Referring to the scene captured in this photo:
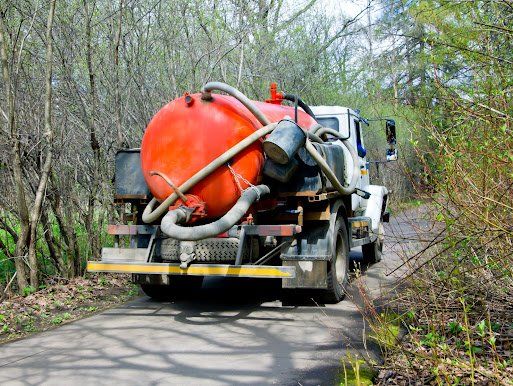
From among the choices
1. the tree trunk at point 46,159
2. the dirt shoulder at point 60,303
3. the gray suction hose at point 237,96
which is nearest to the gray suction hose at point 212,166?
the gray suction hose at point 237,96

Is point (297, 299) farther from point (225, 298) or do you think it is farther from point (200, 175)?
point (200, 175)

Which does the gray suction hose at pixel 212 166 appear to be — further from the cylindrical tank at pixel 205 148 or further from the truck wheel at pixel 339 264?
the truck wheel at pixel 339 264

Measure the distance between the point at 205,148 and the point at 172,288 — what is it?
2.62 metres

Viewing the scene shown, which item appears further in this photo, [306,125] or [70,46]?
[70,46]

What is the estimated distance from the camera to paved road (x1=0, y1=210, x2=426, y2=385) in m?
5.07

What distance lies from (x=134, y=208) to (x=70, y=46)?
299cm

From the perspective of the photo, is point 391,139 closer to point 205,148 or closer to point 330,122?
point 330,122

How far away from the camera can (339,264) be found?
855 cm

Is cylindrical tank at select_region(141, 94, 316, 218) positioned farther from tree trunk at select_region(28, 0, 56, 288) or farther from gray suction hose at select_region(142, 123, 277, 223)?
tree trunk at select_region(28, 0, 56, 288)

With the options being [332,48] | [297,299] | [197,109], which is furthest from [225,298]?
[332,48]

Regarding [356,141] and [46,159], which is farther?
[356,141]

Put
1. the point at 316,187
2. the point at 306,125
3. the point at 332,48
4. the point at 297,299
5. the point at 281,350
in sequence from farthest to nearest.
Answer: the point at 332,48 → the point at 306,125 → the point at 297,299 → the point at 316,187 → the point at 281,350

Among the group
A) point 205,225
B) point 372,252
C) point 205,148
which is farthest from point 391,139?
point 205,225

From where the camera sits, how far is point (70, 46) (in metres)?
9.28
